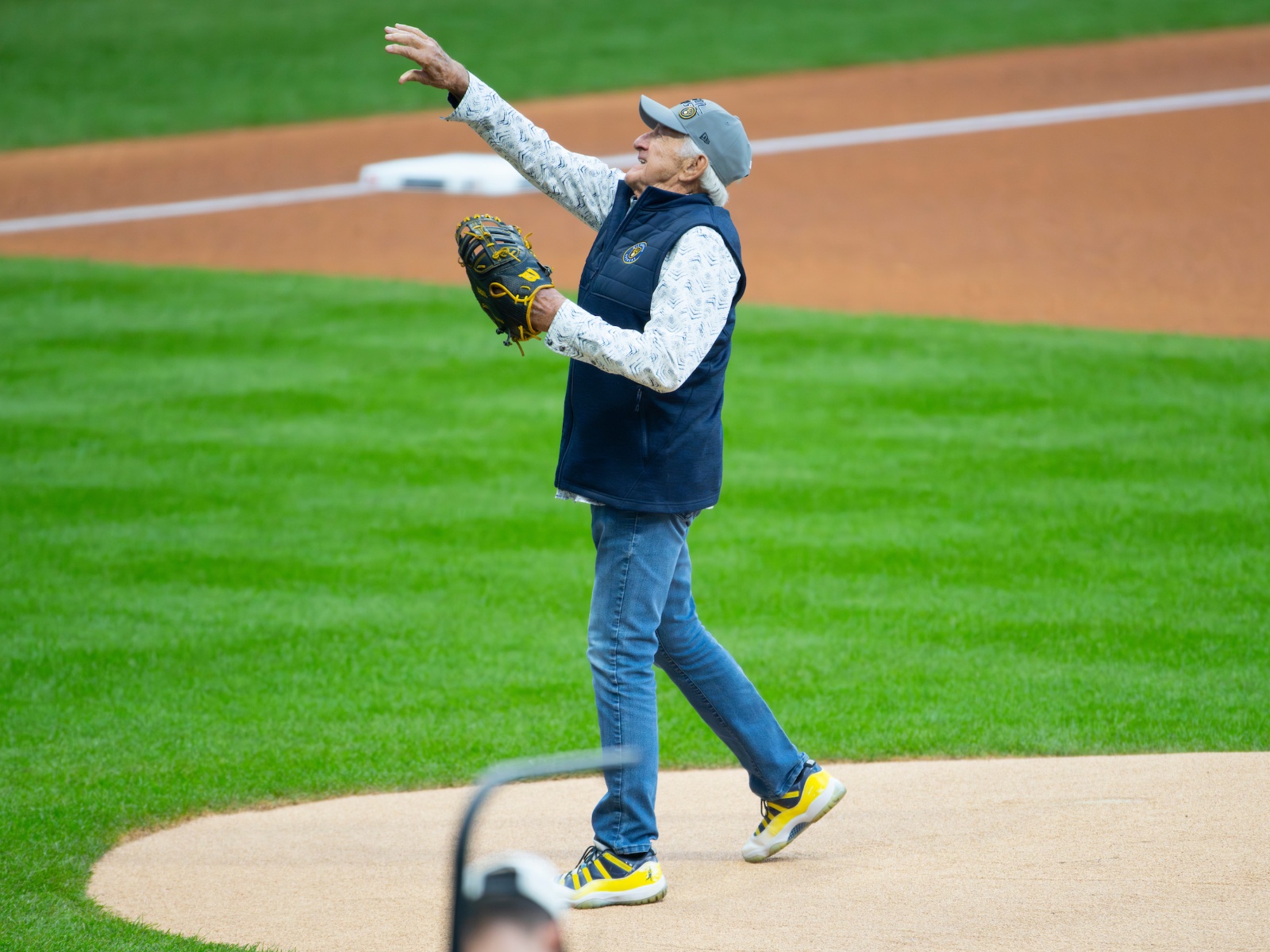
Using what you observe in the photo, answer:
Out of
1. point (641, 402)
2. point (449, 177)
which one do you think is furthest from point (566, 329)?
point (449, 177)

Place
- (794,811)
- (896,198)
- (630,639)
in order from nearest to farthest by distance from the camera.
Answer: (630,639)
(794,811)
(896,198)

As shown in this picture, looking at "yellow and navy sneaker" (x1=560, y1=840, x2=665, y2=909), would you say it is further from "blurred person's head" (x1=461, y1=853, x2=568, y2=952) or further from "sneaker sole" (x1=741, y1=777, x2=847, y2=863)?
"blurred person's head" (x1=461, y1=853, x2=568, y2=952)

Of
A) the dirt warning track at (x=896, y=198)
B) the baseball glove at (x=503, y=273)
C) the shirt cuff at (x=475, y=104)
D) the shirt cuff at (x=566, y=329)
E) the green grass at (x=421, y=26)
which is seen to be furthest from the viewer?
the green grass at (x=421, y=26)

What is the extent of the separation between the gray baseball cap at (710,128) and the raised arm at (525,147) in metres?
0.35

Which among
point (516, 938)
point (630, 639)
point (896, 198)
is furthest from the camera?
point (896, 198)

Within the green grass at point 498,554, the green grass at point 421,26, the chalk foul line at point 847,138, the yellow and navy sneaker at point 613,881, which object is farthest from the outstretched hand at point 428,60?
the green grass at point 421,26

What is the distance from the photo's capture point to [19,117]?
837 inches

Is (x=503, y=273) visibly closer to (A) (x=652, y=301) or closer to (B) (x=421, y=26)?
(A) (x=652, y=301)

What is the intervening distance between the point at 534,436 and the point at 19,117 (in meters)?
14.1

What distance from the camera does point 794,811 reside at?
176 inches

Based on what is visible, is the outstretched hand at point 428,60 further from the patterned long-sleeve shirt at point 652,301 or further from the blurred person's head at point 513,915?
the blurred person's head at point 513,915

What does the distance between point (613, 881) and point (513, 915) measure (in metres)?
2.41

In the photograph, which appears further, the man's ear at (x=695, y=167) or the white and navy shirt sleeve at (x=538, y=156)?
the white and navy shirt sleeve at (x=538, y=156)

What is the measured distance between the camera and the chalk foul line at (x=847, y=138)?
17281 millimetres
